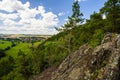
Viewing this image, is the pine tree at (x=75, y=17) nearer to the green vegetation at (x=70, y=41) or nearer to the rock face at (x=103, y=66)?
the green vegetation at (x=70, y=41)

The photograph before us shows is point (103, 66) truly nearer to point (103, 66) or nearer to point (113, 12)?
point (103, 66)

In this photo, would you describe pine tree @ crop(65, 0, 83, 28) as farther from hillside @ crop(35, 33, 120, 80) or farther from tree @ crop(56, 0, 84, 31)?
hillside @ crop(35, 33, 120, 80)

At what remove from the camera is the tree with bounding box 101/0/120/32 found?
4166cm

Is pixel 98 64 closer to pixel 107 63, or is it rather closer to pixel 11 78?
pixel 107 63

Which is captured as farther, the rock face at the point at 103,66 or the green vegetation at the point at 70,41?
the green vegetation at the point at 70,41

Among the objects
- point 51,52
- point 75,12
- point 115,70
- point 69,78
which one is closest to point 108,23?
point 75,12

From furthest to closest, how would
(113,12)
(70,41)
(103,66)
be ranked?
(70,41) → (113,12) → (103,66)

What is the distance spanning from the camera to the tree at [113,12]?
4166cm

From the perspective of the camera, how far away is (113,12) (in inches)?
1660

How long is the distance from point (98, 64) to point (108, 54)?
1.50 meters

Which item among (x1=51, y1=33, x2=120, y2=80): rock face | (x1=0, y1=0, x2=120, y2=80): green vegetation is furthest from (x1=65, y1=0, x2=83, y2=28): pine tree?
(x1=51, y1=33, x2=120, y2=80): rock face

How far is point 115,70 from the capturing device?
61.3ft

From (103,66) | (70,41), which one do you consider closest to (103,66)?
(103,66)

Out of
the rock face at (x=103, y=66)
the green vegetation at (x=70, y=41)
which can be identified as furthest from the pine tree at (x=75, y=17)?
the rock face at (x=103, y=66)
